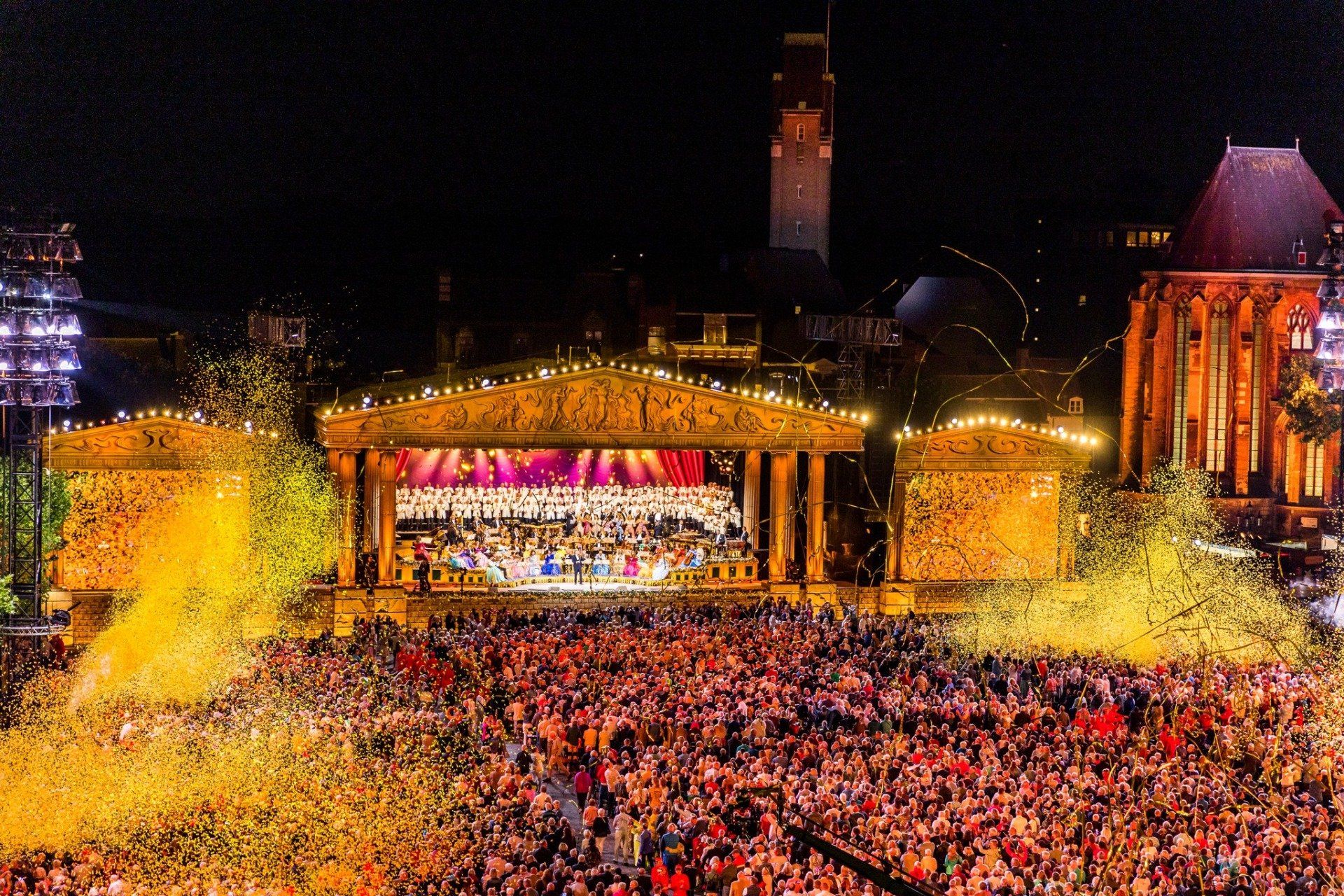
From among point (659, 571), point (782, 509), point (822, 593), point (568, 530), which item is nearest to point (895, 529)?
point (822, 593)

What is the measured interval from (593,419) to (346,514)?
6.37 metres

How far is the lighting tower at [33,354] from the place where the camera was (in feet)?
83.9

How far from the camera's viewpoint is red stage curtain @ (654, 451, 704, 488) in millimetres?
48844

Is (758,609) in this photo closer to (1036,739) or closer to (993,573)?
(993,573)

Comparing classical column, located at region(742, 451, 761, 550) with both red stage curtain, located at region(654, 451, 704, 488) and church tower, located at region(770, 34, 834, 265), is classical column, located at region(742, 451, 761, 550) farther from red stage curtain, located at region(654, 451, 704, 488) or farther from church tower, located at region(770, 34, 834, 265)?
church tower, located at region(770, 34, 834, 265)

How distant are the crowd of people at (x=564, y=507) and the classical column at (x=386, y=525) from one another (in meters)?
6.92

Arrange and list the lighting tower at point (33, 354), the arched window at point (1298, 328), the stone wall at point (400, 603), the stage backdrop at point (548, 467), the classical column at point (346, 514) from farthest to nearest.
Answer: the arched window at point (1298, 328) < the stage backdrop at point (548, 467) < the classical column at point (346, 514) < the stone wall at point (400, 603) < the lighting tower at point (33, 354)

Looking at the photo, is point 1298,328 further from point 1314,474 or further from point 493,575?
point 493,575

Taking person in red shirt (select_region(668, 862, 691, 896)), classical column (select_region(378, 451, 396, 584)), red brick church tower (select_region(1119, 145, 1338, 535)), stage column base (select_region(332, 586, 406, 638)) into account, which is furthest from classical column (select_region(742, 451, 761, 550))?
person in red shirt (select_region(668, 862, 691, 896))

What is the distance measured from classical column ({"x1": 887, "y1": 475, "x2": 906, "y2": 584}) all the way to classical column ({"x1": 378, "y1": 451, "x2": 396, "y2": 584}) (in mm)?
12297

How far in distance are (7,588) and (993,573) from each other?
899 inches

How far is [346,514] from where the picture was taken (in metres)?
35.6

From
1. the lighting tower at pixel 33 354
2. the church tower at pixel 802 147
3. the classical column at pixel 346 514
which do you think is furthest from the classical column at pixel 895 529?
the church tower at pixel 802 147

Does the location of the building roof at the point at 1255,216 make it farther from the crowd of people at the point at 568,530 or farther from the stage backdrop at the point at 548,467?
the crowd of people at the point at 568,530
